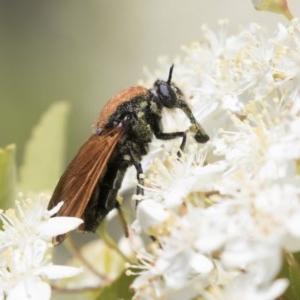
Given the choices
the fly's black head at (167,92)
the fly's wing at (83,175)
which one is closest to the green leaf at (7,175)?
the fly's wing at (83,175)

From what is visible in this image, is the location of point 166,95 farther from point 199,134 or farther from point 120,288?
point 120,288

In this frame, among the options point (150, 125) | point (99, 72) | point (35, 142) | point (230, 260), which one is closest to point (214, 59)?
point (150, 125)

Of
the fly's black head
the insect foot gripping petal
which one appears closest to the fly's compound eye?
the fly's black head

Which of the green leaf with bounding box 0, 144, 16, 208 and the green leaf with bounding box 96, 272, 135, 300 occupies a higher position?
the green leaf with bounding box 0, 144, 16, 208

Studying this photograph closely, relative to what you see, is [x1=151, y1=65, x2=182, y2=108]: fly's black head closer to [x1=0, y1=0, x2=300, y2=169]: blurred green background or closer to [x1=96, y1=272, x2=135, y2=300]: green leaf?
[x1=96, y1=272, x2=135, y2=300]: green leaf

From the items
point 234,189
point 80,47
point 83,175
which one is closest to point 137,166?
point 83,175

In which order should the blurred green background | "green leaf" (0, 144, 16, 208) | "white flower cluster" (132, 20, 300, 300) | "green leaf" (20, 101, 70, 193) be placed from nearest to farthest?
"white flower cluster" (132, 20, 300, 300), "green leaf" (0, 144, 16, 208), "green leaf" (20, 101, 70, 193), the blurred green background
